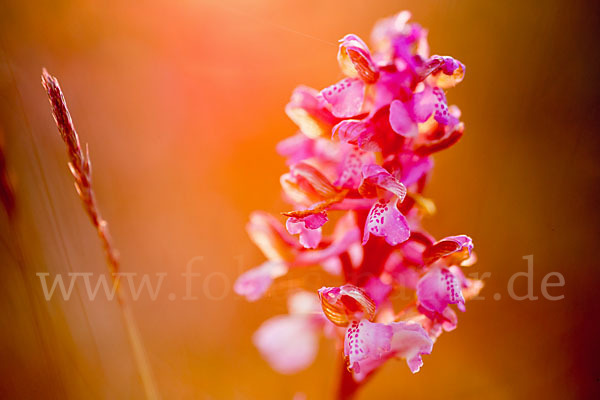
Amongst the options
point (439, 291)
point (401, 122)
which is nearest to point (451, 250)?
point (439, 291)

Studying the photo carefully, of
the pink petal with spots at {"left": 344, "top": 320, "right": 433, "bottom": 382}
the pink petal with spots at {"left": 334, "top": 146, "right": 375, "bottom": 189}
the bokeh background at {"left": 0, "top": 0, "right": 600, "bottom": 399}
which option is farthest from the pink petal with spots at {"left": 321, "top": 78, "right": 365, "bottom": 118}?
the bokeh background at {"left": 0, "top": 0, "right": 600, "bottom": 399}

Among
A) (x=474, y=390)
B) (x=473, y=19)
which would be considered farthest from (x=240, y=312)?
(x=473, y=19)

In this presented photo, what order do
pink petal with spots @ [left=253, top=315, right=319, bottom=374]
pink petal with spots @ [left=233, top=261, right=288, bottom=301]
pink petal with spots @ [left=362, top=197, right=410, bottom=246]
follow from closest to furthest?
pink petal with spots @ [left=362, top=197, right=410, bottom=246], pink petal with spots @ [left=233, top=261, right=288, bottom=301], pink petal with spots @ [left=253, top=315, right=319, bottom=374]

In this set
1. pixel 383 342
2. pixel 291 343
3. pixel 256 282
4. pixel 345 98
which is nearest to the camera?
pixel 383 342

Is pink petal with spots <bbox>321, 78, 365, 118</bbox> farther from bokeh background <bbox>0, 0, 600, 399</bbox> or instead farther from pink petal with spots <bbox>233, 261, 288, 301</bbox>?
bokeh background <bbox>0, 0, 600, 399</bbox>

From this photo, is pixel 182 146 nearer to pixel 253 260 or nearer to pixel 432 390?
pixel 253 260

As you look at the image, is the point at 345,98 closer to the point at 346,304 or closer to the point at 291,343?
the point at 346,304

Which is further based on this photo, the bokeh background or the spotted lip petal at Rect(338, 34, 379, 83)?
the bokeh background

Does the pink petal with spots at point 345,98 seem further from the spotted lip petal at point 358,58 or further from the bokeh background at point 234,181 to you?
the bokeh background at point 234,181

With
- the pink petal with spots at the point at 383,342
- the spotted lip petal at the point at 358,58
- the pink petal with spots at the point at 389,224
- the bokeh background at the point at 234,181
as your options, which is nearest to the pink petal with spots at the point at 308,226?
the pink petal with spots at the point at 389,224
